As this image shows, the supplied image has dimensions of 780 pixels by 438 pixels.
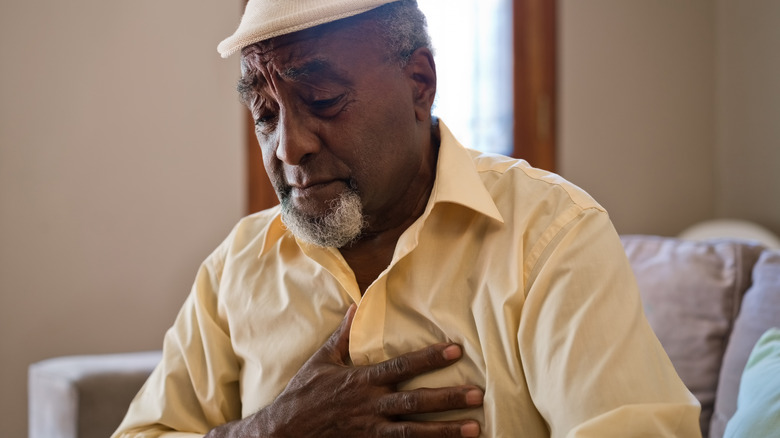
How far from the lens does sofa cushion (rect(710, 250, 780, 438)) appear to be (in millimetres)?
1622

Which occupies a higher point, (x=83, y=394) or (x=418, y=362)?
(x=418, y=362)

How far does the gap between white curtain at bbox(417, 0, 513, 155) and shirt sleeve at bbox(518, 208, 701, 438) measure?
6.92ft

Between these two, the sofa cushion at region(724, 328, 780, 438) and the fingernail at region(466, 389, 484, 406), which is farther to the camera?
the sofa cushion at region(724, 328, 780, 438)

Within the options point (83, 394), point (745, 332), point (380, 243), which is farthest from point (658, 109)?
point (83, 394)

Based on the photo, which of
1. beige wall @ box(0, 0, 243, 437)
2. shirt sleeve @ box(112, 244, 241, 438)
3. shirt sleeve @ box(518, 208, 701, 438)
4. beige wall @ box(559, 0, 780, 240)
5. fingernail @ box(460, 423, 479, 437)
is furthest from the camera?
beige wall @ box(559, 0, 780, 240)

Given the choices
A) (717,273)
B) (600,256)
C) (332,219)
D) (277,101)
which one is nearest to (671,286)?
(717,273)

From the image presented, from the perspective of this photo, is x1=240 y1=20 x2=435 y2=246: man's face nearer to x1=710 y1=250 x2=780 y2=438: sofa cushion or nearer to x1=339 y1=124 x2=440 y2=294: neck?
x1=339 y1=124 x2=440 y2=294: neck

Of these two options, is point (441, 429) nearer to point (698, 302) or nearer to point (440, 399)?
point (440, 399)

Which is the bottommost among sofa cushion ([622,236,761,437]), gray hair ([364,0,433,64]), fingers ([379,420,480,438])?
sofa cushion ([622,236,761,437])

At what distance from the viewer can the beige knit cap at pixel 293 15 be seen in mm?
1145

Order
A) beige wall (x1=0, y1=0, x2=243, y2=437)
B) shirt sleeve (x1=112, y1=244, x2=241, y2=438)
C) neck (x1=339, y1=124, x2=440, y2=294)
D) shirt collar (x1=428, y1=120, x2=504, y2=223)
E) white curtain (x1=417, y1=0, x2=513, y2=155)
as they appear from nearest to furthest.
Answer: shirt collar (x1=428, y1=120, x2=504, y2=223) → neck (x1=339, y1=124, x2=440, y2=294) → shirt sleeve (x1=112, y1=244, x2=241, y2=438) → beige wall (x1=0, y1=0, x2=243, y2=437) → white curtain (x1=417, y1=0, x2=513, y2=155)

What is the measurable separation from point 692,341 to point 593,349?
2.80 feet

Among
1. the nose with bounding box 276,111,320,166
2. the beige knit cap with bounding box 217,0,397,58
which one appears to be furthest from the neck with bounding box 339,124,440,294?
the beige knit cap with bounding box 217,0,397,58

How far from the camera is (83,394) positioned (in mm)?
1753
